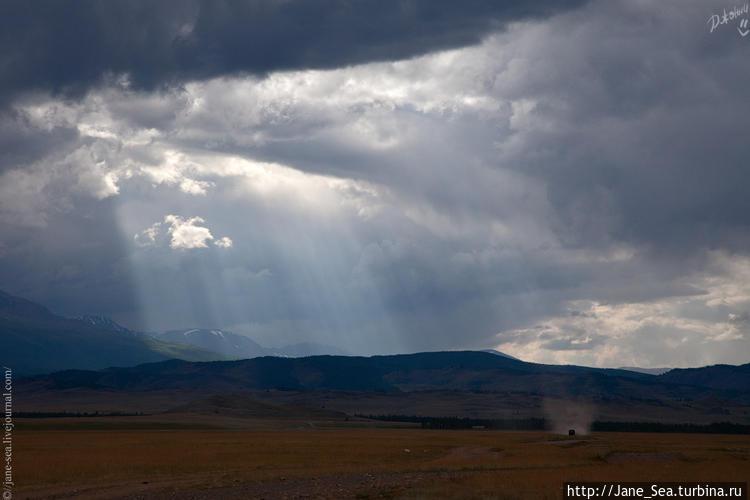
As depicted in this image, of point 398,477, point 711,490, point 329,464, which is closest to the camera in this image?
point 711,490

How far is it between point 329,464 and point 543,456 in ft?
76.2

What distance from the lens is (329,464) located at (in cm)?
7256

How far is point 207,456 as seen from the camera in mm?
83125

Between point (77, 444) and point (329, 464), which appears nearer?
point (329, 464)

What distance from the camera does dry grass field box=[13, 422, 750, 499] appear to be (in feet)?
165

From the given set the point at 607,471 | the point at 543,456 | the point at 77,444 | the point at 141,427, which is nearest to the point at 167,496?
the point at 607,471

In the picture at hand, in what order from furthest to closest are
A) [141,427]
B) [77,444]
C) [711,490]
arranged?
[141,427] → [77,444] → [711,490]

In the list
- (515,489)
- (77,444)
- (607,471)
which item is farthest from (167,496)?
(77,444)

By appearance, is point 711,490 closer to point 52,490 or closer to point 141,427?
point 52,490

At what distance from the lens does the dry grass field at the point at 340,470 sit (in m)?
50.4

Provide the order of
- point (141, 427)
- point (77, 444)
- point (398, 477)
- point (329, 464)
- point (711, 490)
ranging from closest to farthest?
point (711, 490) < point (398, 477) < point (329, 464) < point (77, 444) < point (141, 427)

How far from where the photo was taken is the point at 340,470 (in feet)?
214

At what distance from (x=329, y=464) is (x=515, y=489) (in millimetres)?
27520

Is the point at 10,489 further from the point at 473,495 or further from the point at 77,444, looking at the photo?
the point at 77,444
